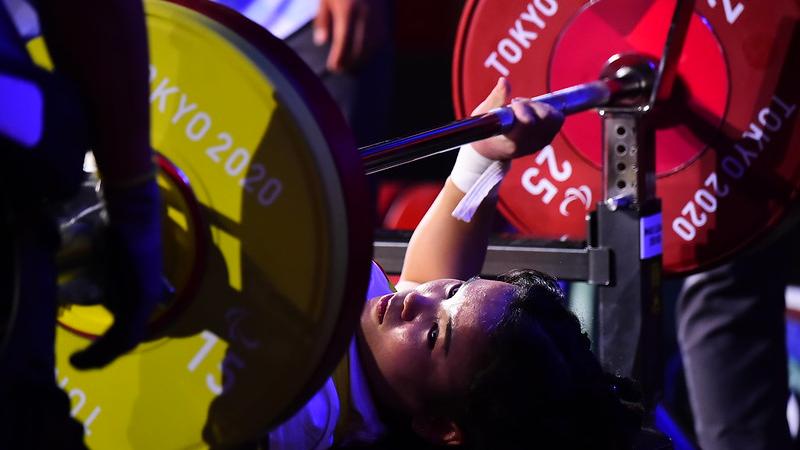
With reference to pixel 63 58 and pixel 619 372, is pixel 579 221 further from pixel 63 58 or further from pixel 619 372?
pixel 63 58

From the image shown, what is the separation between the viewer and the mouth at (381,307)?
1.45 m

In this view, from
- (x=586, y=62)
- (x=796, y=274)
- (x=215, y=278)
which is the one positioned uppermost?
(x=586, y=62)

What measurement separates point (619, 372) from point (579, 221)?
0.97 ft

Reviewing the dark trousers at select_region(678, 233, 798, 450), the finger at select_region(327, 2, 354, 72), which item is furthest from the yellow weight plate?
the dark trousers at select_region(678, 233, 798, 450)

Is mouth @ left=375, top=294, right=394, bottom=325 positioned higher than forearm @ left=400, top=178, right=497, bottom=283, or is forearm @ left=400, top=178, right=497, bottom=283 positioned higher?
forearm @ left=400, top=178, right=497, bottom=283

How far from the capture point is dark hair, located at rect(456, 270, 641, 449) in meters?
1.37

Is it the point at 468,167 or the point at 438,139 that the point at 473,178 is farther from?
the point at 438,139

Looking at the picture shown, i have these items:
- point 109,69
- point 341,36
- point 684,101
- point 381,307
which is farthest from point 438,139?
point 341,36

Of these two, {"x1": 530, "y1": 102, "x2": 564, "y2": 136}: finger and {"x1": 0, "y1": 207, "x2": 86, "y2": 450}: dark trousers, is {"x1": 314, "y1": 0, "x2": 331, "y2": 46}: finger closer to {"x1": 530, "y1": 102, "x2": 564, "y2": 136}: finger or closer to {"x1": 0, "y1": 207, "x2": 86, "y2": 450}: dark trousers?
{"x1": 530, "y1": 102, "x2": 564, "y2": 136}: finger

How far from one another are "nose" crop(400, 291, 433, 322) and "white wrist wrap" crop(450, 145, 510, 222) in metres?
0.14

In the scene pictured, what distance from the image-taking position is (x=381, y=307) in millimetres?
1459

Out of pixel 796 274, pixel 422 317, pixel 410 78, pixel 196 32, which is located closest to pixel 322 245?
pixel 196 32

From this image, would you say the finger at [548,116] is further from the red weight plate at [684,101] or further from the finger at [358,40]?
the finger at [358,40]

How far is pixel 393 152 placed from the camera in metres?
1.32
